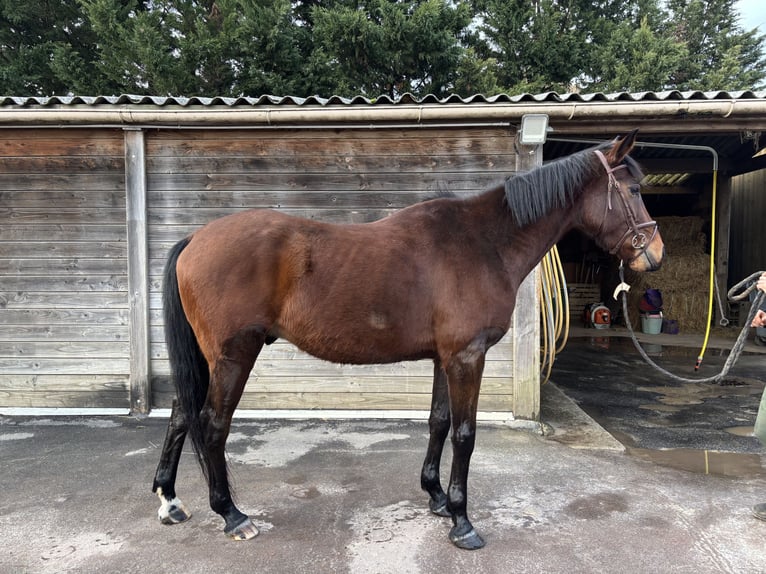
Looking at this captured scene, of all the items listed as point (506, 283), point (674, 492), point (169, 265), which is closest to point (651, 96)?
point (506, 283)

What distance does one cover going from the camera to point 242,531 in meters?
2.25

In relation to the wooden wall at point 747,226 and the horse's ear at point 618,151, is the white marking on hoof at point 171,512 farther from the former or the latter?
the wooden wall at point 747,226

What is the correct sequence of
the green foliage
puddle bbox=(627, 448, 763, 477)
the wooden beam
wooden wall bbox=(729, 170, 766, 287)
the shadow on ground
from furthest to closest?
the green foliage → wooden wall bbox=(729, 170, 766, 287) → the wooden beam → the shadow on ground → puddle bbox=(627, 448, 763, 477)

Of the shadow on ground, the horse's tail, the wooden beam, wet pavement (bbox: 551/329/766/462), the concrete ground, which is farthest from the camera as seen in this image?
the wooden beam

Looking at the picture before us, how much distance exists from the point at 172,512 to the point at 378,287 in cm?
161

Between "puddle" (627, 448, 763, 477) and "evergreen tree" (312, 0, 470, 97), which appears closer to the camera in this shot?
"puddle" (627, 448, 763, 477)

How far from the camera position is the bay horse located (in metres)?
2.25

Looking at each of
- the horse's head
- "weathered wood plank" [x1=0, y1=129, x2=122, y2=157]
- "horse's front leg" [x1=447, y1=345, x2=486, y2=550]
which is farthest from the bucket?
"weathered wood plank" [x1=0, y1=129, x2=122, y2=157]

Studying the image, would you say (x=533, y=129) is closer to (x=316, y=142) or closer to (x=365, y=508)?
(x=316, y=142)

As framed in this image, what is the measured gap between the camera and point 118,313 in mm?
4137

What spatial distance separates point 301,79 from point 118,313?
736 cm

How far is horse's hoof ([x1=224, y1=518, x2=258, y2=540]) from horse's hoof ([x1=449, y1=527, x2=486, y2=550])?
97cm

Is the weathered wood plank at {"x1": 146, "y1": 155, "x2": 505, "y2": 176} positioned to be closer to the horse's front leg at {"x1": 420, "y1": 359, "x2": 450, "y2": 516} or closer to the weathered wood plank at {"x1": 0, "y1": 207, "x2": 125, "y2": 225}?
the weathered wood plank at {"x1": 0, "y1": 207, "x2": 125, "y2": 225}

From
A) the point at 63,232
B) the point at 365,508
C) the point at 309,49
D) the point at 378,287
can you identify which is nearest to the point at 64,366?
the point at 63,232
